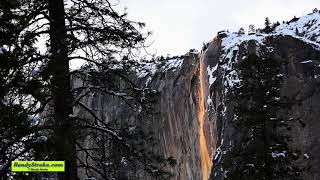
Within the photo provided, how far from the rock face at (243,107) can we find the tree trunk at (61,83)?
1.76 meters

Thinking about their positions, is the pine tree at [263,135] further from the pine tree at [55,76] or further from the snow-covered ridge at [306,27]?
the snow-covered ridge at [306,27]

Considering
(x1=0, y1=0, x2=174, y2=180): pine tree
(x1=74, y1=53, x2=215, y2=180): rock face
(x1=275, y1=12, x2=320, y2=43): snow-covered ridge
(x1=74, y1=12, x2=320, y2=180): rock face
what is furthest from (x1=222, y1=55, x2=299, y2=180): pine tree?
(x1=275, y1=12, x2=320, y2=43): snow-covered ridge

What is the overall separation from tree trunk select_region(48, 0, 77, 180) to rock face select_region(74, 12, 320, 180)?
1.76m

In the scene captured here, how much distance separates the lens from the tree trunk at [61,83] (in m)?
5.33

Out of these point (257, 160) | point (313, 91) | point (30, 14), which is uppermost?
point (313, 91)

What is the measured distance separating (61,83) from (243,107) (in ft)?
34.3

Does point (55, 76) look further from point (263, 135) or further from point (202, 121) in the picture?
point (202, 121)

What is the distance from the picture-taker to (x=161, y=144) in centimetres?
5028

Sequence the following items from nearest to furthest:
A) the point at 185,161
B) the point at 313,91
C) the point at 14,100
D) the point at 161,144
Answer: the point at 14,100 < the point at 313,91 < the point at 185,161 < the point at 161,144

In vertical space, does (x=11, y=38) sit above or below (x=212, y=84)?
below

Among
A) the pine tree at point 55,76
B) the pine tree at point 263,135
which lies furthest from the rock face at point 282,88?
the pine tree at point 55,76

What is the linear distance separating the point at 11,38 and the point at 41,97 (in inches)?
40.3

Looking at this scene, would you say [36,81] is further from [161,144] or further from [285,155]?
[161,144]

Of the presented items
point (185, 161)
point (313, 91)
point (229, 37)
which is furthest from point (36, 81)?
point (185, 161)
